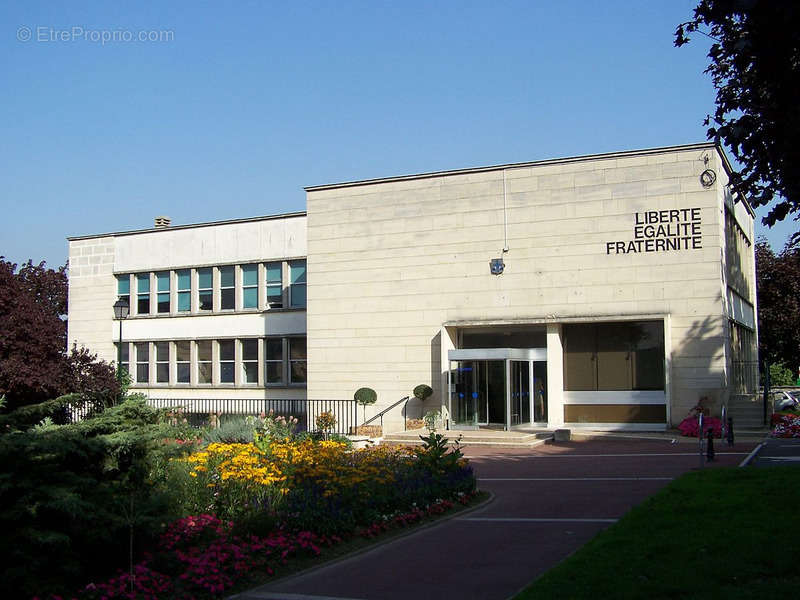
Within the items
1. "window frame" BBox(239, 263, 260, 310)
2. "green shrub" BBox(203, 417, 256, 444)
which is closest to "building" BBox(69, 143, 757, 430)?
"window frame" BBox(239, 263, 260, 310)

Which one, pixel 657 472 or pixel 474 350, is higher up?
pixel 474 350

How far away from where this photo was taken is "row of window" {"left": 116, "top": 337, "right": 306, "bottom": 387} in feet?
122

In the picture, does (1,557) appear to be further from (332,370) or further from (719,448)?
(332,370)

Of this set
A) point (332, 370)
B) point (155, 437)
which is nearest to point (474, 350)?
point (332, 370)

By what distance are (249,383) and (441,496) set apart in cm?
2506

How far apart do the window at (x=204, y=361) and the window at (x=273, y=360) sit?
307cm

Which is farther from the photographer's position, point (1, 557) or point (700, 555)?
point (700, 555)

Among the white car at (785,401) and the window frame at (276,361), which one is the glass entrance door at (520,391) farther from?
the white car at (785,401)

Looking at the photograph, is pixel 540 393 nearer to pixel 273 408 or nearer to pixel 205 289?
pixel 273 408

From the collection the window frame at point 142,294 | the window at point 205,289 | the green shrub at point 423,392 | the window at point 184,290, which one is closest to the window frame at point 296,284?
the window at point 205,289

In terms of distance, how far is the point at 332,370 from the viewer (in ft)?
109

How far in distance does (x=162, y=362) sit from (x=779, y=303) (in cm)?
2955

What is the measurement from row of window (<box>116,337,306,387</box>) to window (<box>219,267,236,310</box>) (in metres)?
1.61

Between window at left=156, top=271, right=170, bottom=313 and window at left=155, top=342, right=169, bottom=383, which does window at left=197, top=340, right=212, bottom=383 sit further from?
window at left=156, top=271, right=170, bottom=313
